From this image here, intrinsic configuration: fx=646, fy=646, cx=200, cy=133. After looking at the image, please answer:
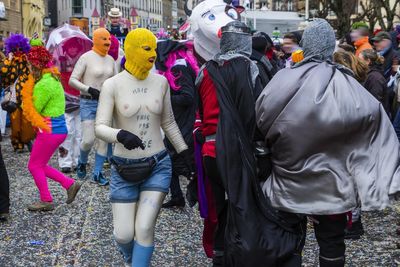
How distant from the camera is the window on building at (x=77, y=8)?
224 feet

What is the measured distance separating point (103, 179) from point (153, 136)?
394 cm

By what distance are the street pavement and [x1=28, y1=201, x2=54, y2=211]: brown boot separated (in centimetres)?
7

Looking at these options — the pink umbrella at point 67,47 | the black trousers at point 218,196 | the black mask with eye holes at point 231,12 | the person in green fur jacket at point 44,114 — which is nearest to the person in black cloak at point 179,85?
the black mask with eye holes at point 231,12

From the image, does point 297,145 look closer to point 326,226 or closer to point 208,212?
point 326,226

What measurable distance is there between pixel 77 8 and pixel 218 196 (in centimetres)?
6699

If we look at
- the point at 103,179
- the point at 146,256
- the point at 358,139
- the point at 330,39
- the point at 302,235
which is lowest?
the point at 103,179

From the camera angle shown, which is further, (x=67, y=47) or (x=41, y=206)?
(x=67, y=47)

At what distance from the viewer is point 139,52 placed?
4.54 meters

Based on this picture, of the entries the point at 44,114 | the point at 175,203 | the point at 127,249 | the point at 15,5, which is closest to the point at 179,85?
the point at 175,203

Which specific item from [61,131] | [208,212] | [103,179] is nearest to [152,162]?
[208,212]

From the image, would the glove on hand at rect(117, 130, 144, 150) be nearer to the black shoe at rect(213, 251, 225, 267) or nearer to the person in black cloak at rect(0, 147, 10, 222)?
the black shoe at rect(213, 251, 225, 267)

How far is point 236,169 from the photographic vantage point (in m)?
4.02

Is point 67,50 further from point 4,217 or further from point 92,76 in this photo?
point 4,217

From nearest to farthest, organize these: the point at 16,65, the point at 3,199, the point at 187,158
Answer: the point at 187,158, the point at 3,199, the point at 16,65
